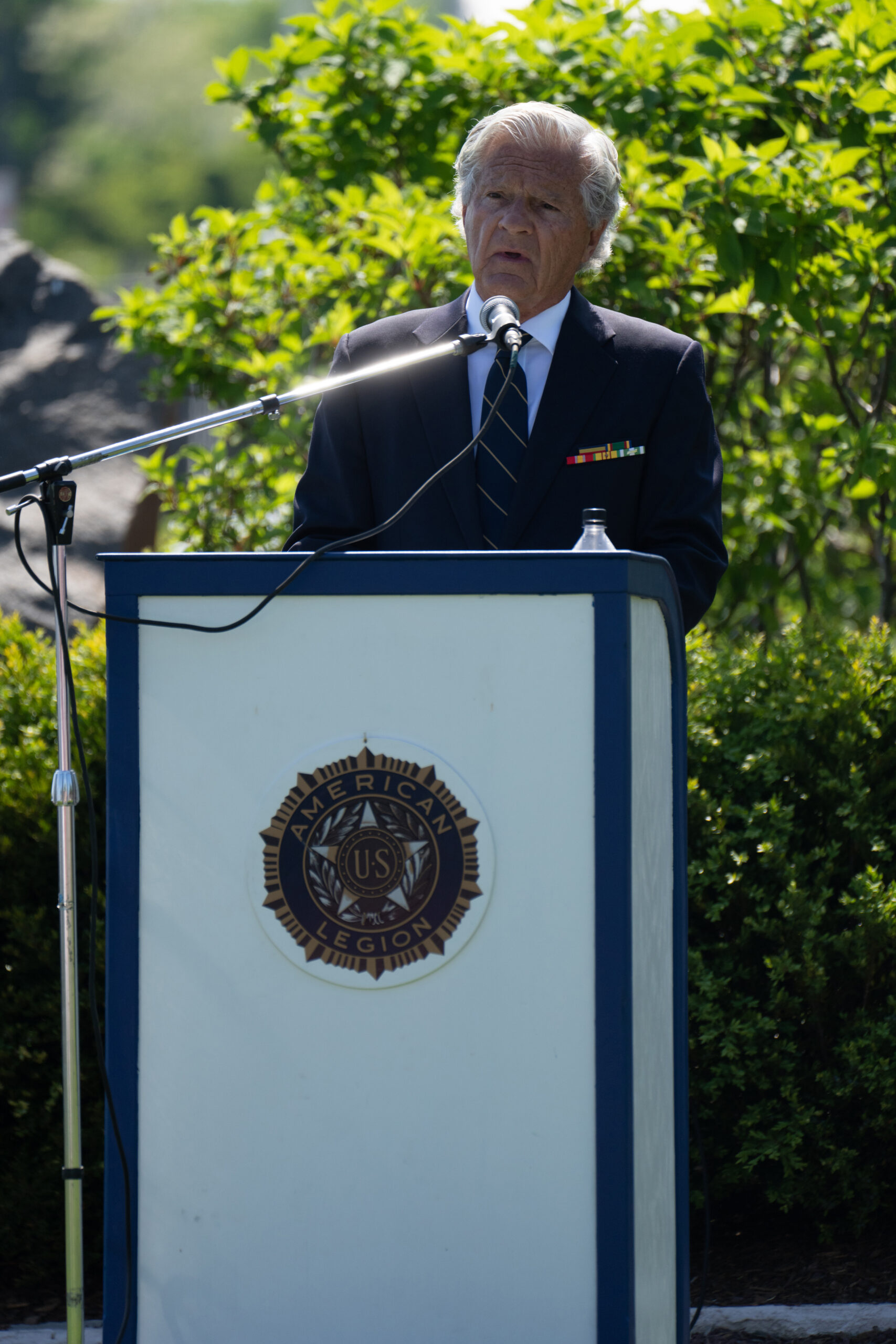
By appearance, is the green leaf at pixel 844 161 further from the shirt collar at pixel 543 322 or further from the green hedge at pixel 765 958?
the shirt collar at pixel 543 322

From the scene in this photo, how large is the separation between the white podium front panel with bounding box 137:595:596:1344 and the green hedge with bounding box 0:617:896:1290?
1.38m

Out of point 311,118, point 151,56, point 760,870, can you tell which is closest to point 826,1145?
point 760,870

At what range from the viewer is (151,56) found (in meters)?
51.0

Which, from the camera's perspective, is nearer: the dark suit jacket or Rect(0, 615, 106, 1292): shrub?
the dark suit jacket

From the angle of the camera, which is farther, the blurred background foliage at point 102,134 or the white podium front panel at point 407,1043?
the blurred background foliage at point 102,134

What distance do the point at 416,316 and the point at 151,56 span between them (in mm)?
53470

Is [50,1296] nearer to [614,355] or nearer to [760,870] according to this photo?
[760,870]

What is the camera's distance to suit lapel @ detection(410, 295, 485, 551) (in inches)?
97.7

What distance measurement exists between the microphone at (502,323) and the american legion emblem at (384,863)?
61cm

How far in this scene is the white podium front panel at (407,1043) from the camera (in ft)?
5.83

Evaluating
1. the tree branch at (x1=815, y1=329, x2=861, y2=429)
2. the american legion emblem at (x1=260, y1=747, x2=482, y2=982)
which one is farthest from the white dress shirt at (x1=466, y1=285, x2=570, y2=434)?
the tree branch at (x1=815, y1=329, x2=861, y2=429)

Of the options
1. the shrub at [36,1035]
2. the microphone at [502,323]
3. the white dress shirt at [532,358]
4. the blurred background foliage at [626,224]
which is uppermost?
the blurred background foliage at [626,224]

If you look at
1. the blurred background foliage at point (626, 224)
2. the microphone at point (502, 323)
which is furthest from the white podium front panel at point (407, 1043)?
the blurred background foliage at point (626, 224)

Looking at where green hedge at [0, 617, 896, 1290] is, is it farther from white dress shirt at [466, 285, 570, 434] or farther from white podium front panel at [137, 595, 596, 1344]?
white podium front panel at [137, 595, 596, 1344]
